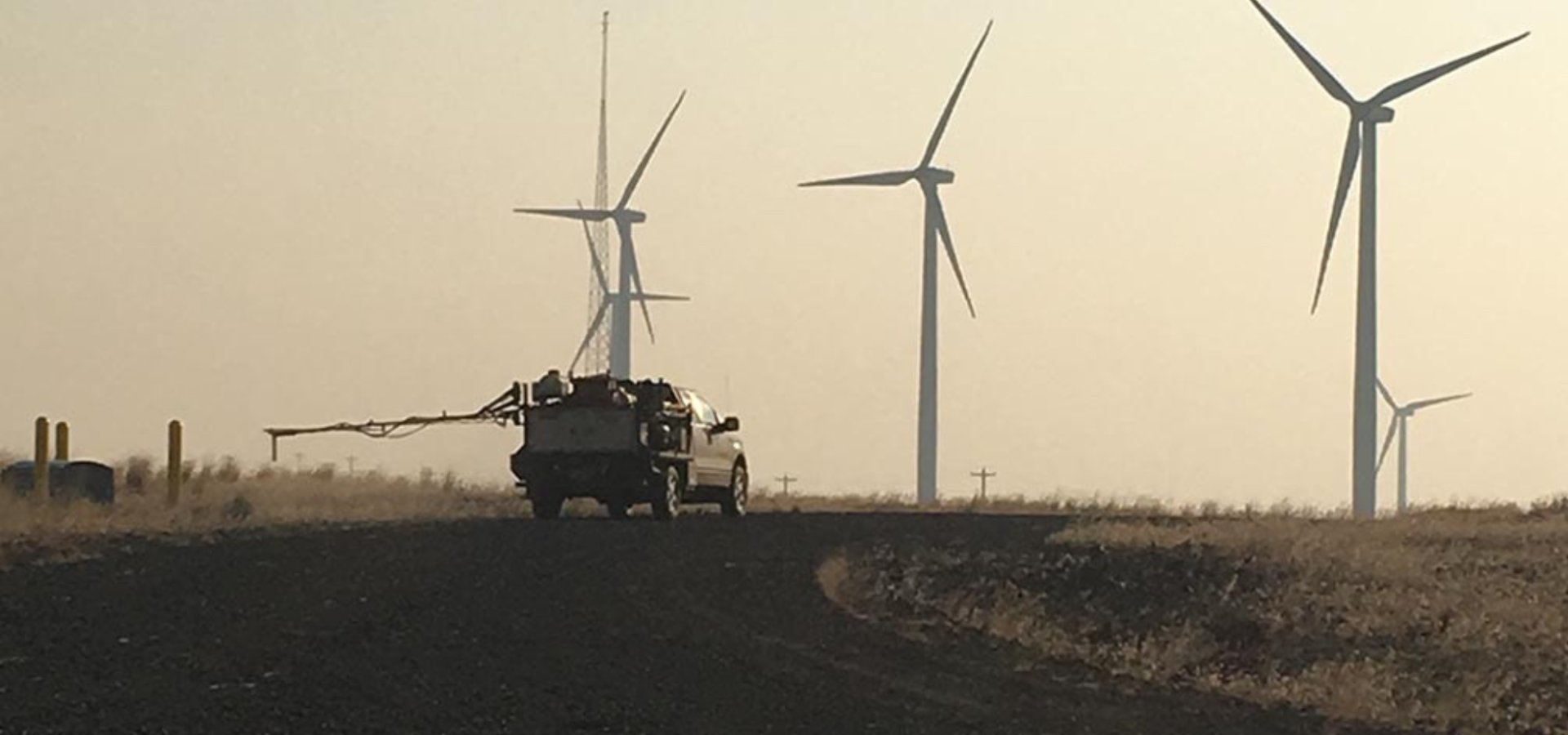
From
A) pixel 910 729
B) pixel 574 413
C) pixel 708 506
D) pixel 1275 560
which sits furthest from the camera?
pixel 708 506

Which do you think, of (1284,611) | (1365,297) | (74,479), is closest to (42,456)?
(74,479)

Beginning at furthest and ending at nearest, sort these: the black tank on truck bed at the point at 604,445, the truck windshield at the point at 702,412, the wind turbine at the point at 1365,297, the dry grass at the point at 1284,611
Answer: the wind turbine at the point at 1365,297 → the truck windshield at the point at 702,412 → the black tank on truck bed at the point at 604,445 → the dry grass at the point at 1284,611

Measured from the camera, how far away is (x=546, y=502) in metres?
39.3

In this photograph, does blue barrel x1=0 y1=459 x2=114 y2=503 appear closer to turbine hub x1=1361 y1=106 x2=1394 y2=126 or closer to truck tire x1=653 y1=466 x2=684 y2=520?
truck tire x1=653 y1=466 x2=684 y2=520

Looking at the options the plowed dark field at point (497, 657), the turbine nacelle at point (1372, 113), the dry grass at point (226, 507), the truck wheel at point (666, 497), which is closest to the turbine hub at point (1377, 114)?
the turbine nacelle at point (1372, 113)

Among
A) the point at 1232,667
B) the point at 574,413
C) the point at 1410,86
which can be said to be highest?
the point at 1410,86

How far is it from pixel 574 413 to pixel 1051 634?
16.1 meters

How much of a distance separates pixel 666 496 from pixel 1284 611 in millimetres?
13267

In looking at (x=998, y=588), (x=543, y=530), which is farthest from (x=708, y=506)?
(x=998, y=588)

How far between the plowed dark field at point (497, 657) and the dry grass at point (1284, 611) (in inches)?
56.5

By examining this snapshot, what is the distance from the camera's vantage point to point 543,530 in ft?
108

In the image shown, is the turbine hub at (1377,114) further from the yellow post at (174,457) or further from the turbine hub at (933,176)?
the yellow post at (174,457)

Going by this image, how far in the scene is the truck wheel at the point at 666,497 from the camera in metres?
38.6

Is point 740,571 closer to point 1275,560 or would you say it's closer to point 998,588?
point 998,588
